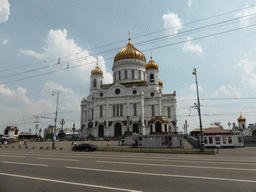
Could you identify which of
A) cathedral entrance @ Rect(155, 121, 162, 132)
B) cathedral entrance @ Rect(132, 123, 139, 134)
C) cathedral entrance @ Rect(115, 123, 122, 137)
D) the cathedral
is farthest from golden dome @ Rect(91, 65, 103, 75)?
cathedral entrance @ Rect(155, 121, 162, 132)

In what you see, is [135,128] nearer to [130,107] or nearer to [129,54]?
[130,107]

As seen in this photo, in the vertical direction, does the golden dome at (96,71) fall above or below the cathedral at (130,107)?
above

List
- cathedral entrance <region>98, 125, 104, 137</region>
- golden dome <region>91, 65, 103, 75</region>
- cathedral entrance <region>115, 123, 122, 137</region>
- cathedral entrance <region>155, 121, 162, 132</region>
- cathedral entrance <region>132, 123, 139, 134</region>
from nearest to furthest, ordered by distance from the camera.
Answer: cathedral entrance <region>155, 121, 162, 132</region>, cathedral entrance <region>132, 123, 139, 134</region>, cathedral entrance <region>115, 123, 122, 137</region>, cathedral entrance <region>98, 125, 104, 137</region>, golden dome <region>91, 65, 103, 75</region>

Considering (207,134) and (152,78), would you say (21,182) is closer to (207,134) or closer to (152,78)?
(207,134)

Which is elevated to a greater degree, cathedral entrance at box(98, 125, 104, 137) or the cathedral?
Answer: the cathedral

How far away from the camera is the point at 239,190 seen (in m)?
5.95

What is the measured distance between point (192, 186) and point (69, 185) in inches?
180

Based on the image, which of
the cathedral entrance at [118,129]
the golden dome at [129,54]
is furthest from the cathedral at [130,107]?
the golden dome at [129,54]

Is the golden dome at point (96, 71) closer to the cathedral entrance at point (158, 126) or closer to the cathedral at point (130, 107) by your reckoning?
the cathedral at point (130, 107)

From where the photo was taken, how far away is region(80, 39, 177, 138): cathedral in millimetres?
52344

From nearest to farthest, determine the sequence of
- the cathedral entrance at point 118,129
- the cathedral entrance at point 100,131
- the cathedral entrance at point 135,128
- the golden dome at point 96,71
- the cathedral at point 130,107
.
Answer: the cathedral entrance at point 135,128
the cathedral at point 130,107
the cathedral entrance at point 118,129
the cathedral entrance at point 100,131
the golden dome at point 96,71

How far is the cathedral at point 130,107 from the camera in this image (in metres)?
52.3

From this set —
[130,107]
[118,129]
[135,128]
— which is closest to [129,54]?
[130,107]

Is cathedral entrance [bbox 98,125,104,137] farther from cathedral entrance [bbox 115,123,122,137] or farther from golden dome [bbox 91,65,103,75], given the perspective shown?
golden dome [bbox 91,65,103,75]
